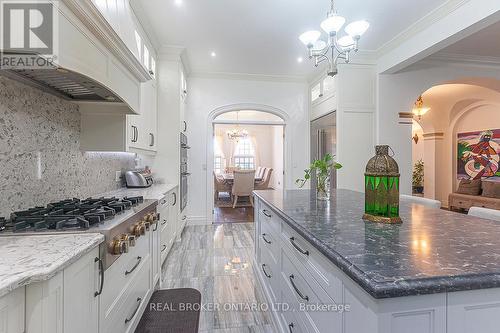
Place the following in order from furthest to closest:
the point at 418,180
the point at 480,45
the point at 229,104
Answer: the point at 418,180 < the point at 229,104 < the point at 480,45

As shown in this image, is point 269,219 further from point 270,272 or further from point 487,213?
point 487,213

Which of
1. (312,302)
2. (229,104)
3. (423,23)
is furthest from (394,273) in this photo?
(229,104)

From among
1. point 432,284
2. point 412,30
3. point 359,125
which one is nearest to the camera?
point 432,284

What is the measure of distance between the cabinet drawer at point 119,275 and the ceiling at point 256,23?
2561 millimetres

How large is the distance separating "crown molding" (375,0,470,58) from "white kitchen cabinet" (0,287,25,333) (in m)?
3.93

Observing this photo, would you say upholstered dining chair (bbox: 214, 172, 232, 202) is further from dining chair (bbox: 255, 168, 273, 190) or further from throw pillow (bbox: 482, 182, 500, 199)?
throw pillow (bbox: 482, 182, 500, 199)

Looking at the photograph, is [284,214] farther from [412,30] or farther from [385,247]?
[412,30]

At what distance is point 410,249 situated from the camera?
92 cm

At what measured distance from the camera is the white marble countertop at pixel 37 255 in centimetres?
72

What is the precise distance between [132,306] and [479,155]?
7728 millimetres

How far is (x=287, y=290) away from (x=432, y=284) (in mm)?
1017

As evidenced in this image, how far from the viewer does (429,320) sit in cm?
72

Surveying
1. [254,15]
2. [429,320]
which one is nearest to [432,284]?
[429,320]

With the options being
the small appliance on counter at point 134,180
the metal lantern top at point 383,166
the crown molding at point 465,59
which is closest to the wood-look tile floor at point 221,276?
the small appliance on counter at point 134,180
